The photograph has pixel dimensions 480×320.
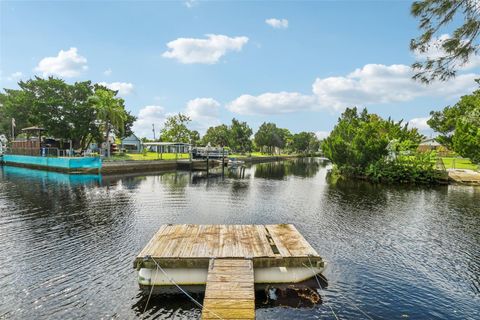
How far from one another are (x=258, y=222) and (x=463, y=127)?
3761 centimetres

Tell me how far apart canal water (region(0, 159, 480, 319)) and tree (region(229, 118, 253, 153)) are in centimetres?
7203

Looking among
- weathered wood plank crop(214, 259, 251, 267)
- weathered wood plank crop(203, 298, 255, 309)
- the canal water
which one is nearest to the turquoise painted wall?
the canal water

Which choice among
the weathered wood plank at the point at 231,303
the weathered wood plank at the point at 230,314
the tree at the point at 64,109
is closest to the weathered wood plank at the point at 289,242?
the weathered wood plank at the point at 231,303

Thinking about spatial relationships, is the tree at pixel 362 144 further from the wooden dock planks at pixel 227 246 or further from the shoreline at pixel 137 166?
the wooden dock planks at pixel 227 246

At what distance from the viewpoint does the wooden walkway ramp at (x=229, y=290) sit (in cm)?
634

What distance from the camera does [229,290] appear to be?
7.15 metres

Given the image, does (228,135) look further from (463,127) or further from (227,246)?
(227,246)

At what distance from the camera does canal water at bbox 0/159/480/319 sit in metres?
7.66

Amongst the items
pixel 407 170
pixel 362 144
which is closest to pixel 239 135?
pixel 362 144

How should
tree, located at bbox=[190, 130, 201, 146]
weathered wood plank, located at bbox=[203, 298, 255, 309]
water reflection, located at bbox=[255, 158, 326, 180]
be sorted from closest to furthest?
weathered wood plank, located at bbox=[203, 298, 255, 309]
water reflection, located at bbox=[255, 158, 326, 180]
tree, located at bbox=[190, 130, 201, 146]

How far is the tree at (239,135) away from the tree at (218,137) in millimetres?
1872

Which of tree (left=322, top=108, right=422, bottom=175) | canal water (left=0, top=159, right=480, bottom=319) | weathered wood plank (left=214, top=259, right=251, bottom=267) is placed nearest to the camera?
canal water (left=0, top=159, right=480, bottom=319)

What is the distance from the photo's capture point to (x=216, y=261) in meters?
8.53

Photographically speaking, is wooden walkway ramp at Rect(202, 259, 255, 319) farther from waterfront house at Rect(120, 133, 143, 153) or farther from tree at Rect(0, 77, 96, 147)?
waterfront house at Rect(120, 133, 143, 153)
